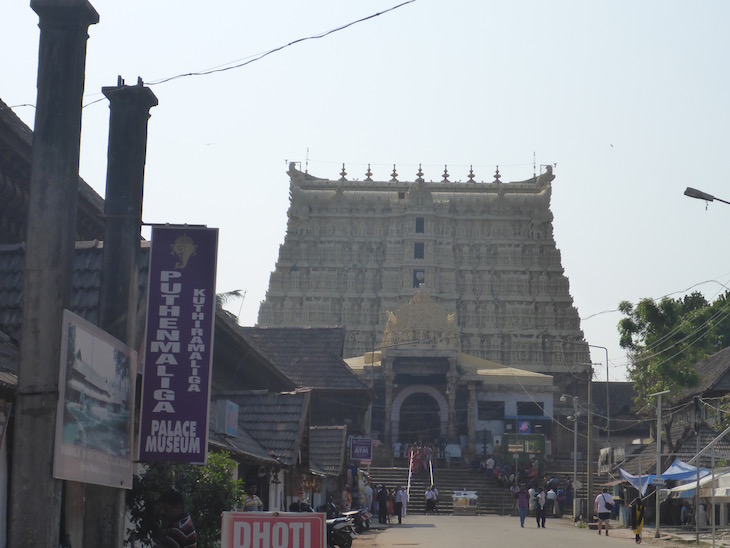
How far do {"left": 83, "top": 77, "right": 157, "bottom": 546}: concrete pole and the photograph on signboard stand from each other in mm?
484

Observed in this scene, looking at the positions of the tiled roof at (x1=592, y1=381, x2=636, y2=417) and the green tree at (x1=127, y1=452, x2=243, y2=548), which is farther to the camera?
the tiled roof at (x1=592, y1=381, x2=636, y2=417)

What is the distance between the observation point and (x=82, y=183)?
1625 cm

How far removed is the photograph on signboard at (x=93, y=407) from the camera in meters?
9.56

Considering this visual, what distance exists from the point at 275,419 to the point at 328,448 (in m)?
12.0

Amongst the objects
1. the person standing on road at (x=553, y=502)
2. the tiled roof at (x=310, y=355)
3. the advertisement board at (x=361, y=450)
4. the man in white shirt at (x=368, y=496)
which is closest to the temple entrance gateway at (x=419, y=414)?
the person standing on road at (x=553, y=502)

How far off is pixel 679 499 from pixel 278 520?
3377cm

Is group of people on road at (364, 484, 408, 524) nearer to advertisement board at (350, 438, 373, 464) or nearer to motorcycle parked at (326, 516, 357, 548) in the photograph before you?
advertisement board at (350, 438, 373, 464)

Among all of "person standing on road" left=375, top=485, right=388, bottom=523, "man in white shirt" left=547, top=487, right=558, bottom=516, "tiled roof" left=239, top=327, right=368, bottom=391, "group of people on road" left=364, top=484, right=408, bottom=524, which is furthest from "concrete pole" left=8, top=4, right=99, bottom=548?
"man in white shirt" left=547, top=487, right=558, bottom=516

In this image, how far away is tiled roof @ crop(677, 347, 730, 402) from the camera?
1916 inches

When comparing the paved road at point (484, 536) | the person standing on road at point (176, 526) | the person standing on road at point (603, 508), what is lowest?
the paved road at point (484, 536)

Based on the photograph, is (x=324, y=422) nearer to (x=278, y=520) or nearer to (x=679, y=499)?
(x=679, y=499)

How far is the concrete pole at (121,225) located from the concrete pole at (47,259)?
195cm

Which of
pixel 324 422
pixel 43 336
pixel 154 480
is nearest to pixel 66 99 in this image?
pixel 43 336

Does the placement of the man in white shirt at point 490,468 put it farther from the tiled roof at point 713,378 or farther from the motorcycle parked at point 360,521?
the motorcycle parked at point 360,521
